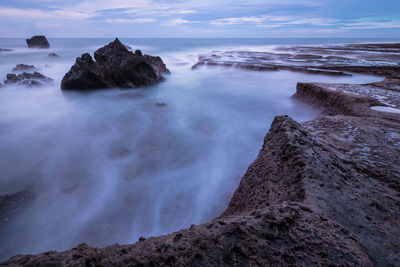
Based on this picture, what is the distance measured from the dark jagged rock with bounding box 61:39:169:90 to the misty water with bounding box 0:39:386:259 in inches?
26.9

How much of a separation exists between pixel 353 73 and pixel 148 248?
14.9 metres

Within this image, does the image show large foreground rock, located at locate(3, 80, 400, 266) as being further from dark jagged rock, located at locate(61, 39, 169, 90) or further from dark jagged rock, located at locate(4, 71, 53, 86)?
dark jagged rock, located at locate(4, 71, 53, 86)

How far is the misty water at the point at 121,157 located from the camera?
312 cm

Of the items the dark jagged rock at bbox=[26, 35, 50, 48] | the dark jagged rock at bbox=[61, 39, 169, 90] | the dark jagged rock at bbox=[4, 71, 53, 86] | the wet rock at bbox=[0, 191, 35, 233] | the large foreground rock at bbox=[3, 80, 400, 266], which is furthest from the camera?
the dark jagged rock at bbox=[26, 35, 50, 48]

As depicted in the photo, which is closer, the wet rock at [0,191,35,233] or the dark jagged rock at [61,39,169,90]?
the wet rock at [0,191,35,233]

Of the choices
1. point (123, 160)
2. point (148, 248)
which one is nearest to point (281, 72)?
point (123, 160)

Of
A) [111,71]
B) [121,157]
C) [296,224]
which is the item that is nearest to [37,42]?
[111,71]

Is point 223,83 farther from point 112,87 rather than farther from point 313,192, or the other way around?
point 313,192

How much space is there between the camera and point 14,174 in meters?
4.15

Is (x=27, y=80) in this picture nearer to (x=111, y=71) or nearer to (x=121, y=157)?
(x=111, y=71)

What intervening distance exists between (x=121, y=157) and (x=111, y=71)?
283 inches

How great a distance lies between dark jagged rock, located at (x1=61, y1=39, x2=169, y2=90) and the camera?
32.3 feet

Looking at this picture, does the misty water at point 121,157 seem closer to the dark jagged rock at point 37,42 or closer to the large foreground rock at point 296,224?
the large foreground rock at point 296,224

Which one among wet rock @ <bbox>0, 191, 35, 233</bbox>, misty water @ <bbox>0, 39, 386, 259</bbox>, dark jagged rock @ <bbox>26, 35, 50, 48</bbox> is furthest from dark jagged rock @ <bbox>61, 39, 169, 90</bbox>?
dark jagged rock @ <bbox>26, 35, 50, 48</bbox>
